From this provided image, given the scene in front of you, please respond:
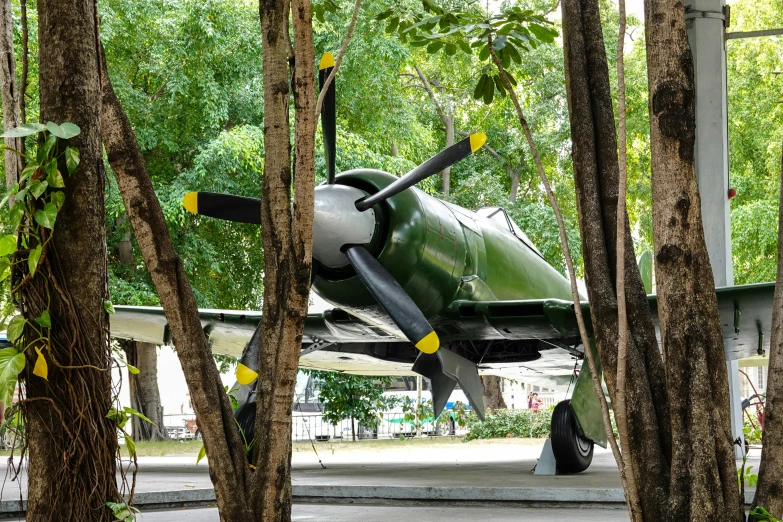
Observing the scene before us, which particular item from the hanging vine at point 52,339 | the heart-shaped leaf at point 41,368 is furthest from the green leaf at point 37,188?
the heart-shaped leaf at point 41,368

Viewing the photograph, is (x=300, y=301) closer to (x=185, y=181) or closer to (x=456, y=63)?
(x=185, y=181)

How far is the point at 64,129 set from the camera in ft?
8.11

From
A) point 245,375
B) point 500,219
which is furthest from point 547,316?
point 245,375

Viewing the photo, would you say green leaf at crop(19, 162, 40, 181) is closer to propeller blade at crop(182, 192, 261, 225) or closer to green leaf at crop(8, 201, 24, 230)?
green leaf at crop(8, 201, 24, 230)

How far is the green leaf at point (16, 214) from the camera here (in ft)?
8.29

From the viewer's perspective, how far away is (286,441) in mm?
2699

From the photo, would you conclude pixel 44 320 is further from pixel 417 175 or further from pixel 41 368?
pixel 417 175

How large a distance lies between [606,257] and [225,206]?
314cm

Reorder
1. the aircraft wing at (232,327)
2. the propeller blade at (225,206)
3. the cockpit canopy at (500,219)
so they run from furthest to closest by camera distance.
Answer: the cockpit canopy at (500,219) → the aircraft wing at (232,327) → the propeller blade at (225,206)

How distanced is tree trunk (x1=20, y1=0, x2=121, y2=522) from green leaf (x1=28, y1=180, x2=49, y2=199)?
0.31 feet

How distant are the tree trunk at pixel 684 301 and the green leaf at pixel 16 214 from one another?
2153 millimetres

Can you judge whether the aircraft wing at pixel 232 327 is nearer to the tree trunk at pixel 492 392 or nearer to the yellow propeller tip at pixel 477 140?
the yellow propeller tip at pixel 477 140

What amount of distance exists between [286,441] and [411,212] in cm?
333

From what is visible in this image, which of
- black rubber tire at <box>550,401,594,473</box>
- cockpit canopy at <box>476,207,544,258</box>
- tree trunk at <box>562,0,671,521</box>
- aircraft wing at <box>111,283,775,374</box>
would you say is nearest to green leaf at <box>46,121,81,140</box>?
tree trunk at <box>562,0,671,521</box>
